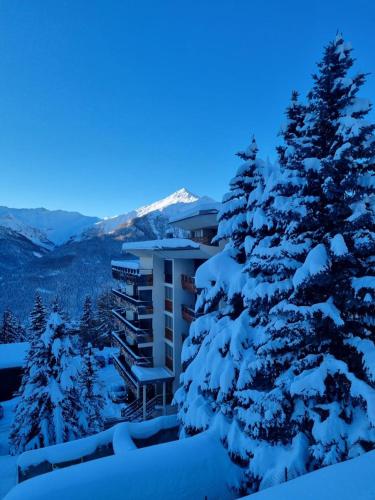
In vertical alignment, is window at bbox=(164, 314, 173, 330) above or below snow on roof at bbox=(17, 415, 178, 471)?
above

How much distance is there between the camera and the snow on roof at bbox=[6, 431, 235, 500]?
725cm

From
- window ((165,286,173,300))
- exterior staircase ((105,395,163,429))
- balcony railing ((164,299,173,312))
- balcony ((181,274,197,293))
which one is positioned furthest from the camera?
window ((165,286,173,300))

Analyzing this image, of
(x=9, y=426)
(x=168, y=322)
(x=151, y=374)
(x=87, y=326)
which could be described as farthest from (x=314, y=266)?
(x=87, y=326)

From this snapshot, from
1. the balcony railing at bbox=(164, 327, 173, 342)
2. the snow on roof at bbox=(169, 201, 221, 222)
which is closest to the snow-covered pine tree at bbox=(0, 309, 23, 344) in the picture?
the balcony railing at bbox=(164, 327, 173, 342)

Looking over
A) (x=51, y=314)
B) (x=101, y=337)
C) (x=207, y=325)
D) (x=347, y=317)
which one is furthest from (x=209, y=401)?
(x=101, y=337)

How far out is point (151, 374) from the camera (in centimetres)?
2208

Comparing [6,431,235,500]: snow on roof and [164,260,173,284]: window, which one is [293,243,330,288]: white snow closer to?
[6,431,235,500]: snow on roof

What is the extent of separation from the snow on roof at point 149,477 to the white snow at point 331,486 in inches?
238

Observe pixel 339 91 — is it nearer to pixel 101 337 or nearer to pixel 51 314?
pixel 51 314

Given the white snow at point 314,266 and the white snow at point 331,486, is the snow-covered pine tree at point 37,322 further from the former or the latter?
the white snow at point 331,486

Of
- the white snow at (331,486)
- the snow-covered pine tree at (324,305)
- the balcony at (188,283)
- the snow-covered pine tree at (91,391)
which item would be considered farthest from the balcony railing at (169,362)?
the white snow at (331,486)

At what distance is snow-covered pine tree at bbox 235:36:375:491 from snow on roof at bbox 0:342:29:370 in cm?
3190

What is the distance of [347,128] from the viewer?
7.26 m

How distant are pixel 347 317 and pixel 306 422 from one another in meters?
2.85
